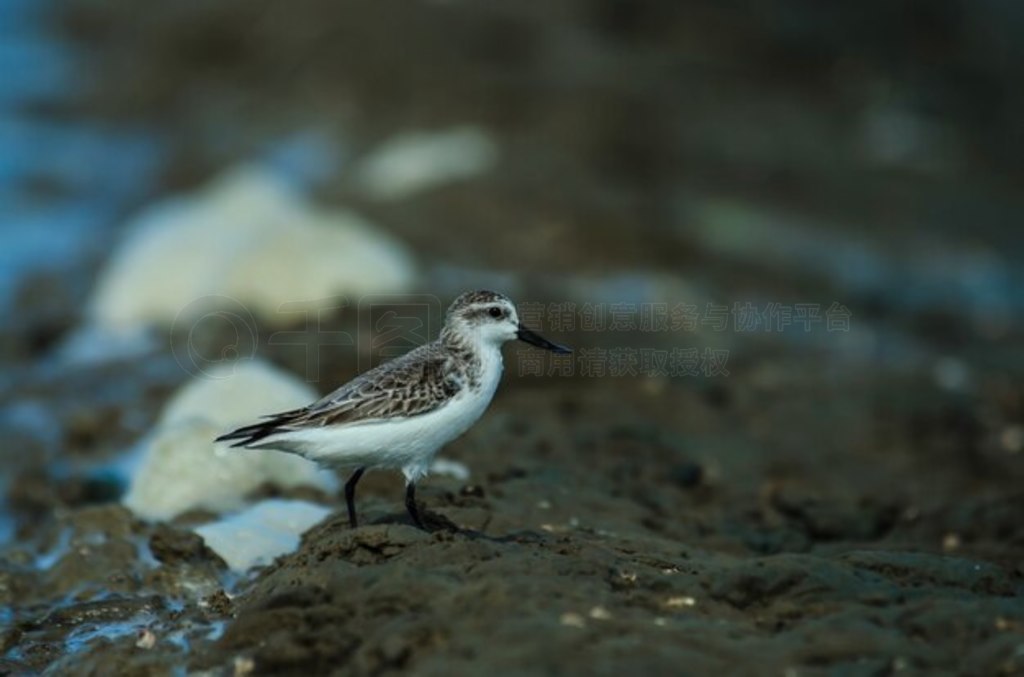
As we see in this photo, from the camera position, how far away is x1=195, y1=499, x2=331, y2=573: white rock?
9.07 metres

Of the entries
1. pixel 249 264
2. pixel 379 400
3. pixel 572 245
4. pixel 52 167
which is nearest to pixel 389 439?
pixel 379 400

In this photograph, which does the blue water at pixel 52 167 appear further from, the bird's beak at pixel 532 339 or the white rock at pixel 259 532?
the bird's beak at pixel 532 339

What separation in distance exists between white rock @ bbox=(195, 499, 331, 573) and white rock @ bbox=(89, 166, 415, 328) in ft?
16.9

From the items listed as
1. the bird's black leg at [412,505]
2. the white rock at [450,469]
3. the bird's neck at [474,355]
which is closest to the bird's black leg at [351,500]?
the bird's black leg at [412,505]

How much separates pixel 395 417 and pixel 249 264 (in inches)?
296

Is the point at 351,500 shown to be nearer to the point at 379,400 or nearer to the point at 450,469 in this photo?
the point at 379,400

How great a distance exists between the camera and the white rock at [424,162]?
18484 millimetres

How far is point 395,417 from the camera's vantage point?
26.2 feet

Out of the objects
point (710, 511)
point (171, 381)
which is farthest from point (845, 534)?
point (171, 381)

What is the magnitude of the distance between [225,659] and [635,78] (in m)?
14.9

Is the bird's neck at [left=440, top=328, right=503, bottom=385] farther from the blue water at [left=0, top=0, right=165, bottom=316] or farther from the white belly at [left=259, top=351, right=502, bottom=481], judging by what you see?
the blue water at [left=0, top=0, right=165, bottom=316]

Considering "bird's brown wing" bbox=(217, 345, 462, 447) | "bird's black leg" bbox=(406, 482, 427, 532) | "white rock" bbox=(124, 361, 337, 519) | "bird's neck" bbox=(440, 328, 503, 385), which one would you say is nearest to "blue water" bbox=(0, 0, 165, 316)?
"white rock" bbox=(124, 361, 337, 519)

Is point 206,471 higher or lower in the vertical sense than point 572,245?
lower

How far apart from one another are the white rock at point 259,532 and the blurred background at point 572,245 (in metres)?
0.51
